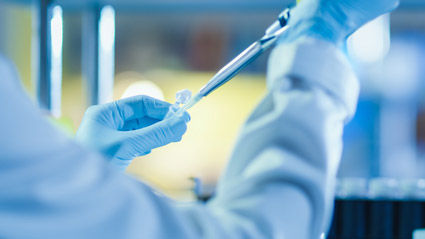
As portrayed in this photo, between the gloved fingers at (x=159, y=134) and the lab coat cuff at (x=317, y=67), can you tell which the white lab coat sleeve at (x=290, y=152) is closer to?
the lab coat cuff at (x=317, y=67)

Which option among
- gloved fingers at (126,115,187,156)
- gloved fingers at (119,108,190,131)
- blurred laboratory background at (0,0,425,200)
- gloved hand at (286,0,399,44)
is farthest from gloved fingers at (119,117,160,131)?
blurred laboratory background at (0,0,425,200)

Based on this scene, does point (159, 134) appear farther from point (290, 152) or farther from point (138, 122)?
point (290, 152)

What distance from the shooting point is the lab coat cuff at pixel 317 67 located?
0.59 m

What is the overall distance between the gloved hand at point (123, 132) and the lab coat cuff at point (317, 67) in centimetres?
38

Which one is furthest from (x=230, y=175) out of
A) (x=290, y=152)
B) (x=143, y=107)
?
(x=143, y=107)

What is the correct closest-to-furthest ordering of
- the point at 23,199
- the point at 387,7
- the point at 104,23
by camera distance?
the point at 23,199 < the point at 387,7 < the point at 104,23

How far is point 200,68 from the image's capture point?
4207 mm

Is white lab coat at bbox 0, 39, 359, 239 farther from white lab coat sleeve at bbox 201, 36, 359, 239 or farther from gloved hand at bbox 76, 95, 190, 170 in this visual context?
gloved hand at bbox 76, 95, 190, 170

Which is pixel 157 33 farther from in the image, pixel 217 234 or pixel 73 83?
pixel 217 234

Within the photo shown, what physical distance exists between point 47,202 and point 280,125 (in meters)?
0.28

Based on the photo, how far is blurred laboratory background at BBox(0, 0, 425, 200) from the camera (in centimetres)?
346

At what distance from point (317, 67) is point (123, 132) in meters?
0.51

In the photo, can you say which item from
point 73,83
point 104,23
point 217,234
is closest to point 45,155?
point 217,234

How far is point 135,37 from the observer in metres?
4.23
